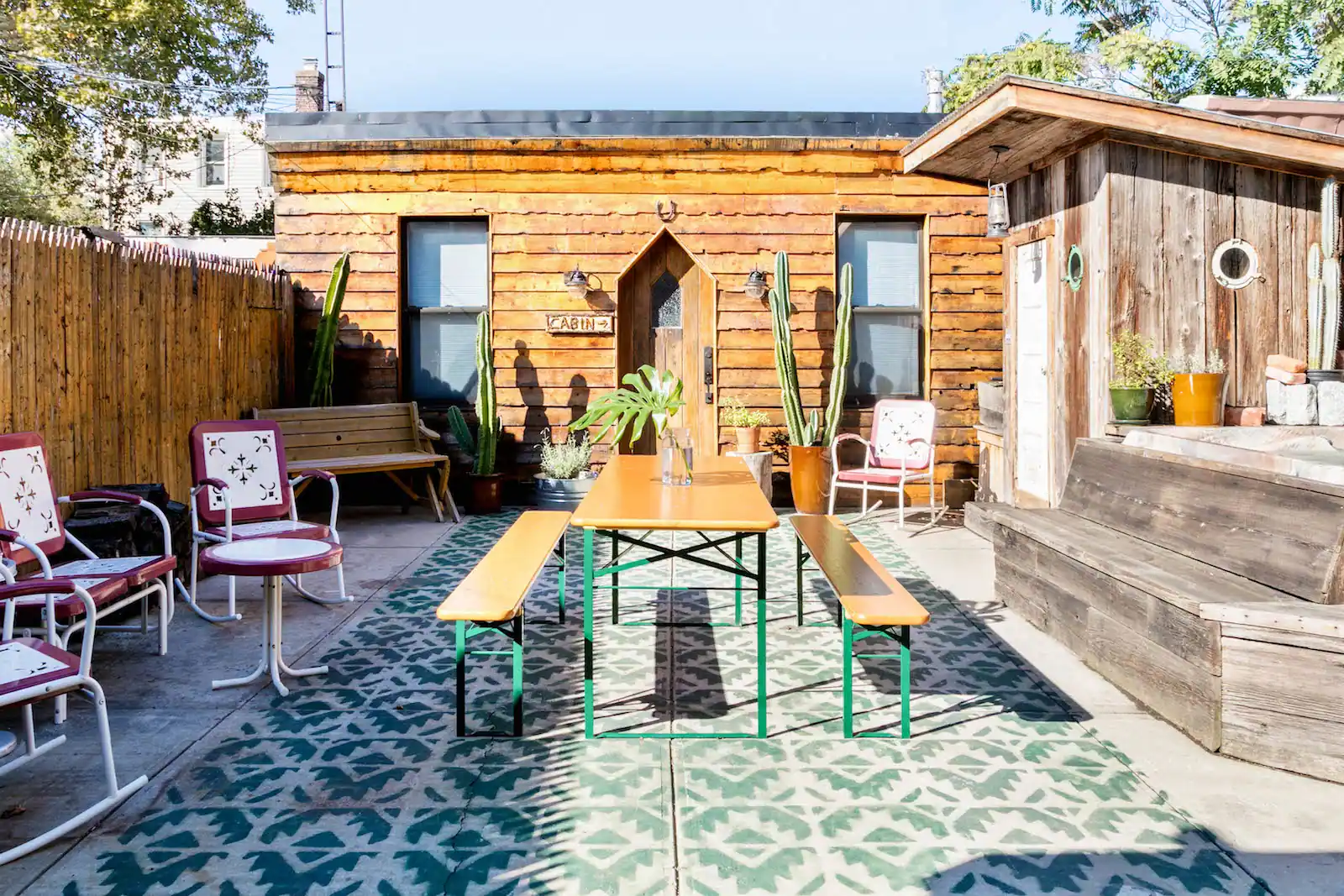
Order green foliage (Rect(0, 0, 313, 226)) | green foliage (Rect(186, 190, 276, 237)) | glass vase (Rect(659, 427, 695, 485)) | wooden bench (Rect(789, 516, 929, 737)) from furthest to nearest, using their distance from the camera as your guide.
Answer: green foliage (Rect(186, 190, 276, 237)) → green foliage (Rect(0, 0, 313, 226)) → glass vase (Rect(659, 427, 695, 485)) → wooden bench (Rect(789, 516, 929, 737))

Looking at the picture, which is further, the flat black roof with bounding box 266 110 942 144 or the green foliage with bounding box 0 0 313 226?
the green foliage with bounding box 0 0 313 226

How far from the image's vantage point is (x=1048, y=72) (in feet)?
58.7

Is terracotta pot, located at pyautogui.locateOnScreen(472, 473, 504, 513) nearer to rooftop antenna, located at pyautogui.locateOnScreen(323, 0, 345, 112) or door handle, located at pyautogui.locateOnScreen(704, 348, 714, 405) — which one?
door handle, located at pyautogui.locateOnScreen(704, 348, 714, 405)

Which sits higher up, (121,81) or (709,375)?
(121,81)

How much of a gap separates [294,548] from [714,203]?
5.05 m

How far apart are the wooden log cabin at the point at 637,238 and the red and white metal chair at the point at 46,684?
5.12 m

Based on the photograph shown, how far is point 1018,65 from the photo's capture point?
18.2 metres

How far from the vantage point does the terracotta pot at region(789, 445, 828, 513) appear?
728 cm

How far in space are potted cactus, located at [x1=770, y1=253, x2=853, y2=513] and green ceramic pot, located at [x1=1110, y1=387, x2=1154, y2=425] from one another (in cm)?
248

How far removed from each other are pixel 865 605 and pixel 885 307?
5327mm

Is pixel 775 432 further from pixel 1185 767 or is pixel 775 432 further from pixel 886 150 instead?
pixel 1185 767

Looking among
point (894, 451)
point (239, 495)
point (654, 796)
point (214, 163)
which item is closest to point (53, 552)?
point (239, 495)

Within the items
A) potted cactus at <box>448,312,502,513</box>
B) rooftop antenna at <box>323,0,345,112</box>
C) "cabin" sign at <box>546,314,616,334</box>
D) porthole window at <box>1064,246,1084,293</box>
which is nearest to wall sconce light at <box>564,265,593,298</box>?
"cabin" sign at <box>546,314,616,334</box>

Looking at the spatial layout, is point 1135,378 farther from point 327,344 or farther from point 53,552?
point 327,344
